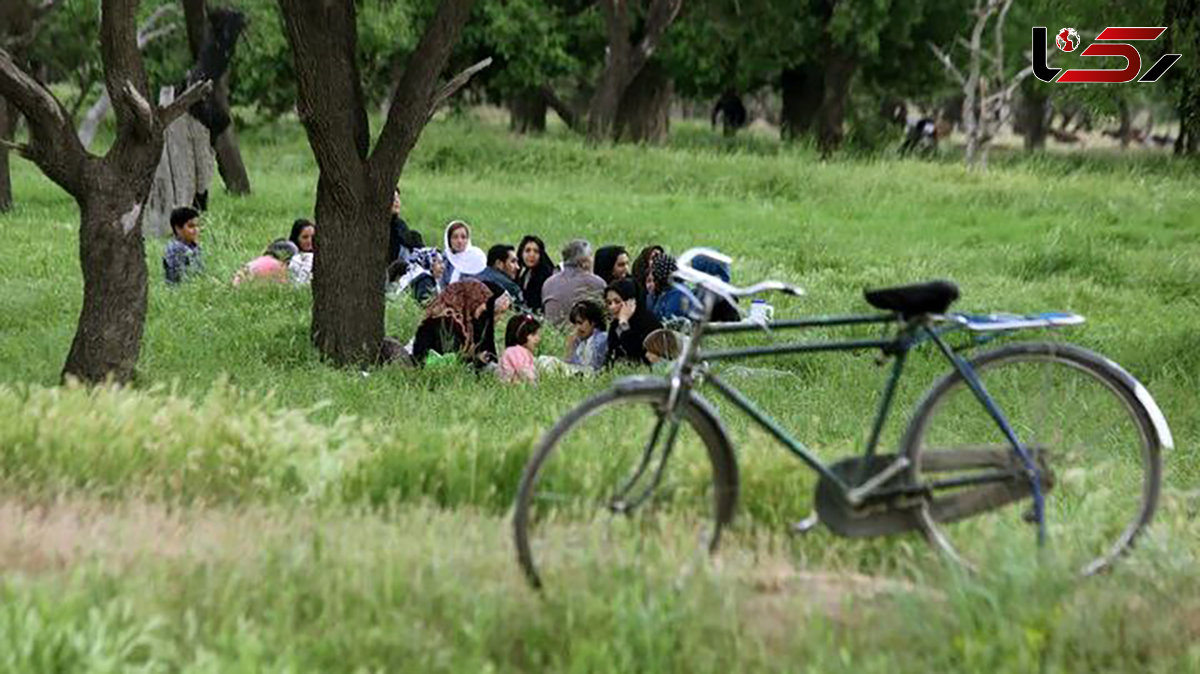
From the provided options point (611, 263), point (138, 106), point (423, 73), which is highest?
point (423, 73)

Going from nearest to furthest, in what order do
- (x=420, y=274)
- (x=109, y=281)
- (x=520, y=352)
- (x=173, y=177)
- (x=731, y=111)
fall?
(x=109, y=281)
(x=520, y=352)
(x=420, y=274)
(x=173, y=177)
(x=731, y=111)

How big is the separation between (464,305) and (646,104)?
2802cm

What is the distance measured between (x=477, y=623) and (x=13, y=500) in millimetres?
2081

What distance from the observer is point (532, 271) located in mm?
14914

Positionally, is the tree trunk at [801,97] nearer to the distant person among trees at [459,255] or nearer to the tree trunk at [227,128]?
the tree trunk at [227,128]

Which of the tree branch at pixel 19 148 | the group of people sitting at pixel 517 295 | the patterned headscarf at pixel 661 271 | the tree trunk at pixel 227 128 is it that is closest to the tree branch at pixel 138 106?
the tree branch at pixel 19 148

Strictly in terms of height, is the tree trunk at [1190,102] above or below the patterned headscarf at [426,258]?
above

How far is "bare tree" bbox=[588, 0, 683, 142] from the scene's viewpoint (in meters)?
33.6

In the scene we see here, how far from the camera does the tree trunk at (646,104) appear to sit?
38438mm

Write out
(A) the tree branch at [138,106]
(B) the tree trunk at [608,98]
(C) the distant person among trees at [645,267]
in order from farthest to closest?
(B) the tree trunk at [608,98], (C) the distant person among trees at [645,267], (A) the tree branch at [138,106]

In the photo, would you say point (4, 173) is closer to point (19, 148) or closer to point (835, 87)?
point (19, 148)

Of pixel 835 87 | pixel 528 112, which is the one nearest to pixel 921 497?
Result: pixel 835 87

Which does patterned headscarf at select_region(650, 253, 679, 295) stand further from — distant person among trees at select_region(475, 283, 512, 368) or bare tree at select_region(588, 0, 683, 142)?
bare tree at select_region(588, 0, 683, 142)

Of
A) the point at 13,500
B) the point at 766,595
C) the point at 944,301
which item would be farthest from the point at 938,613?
the point at 13,500
